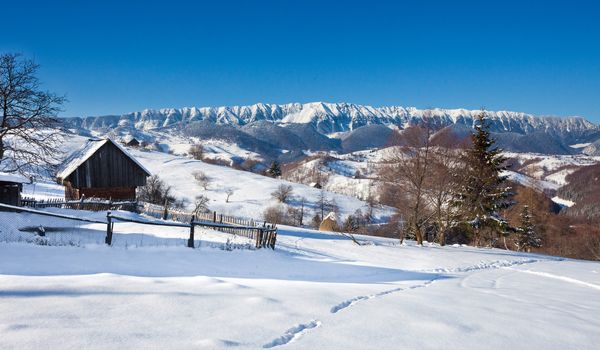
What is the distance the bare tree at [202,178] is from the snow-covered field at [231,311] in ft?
257

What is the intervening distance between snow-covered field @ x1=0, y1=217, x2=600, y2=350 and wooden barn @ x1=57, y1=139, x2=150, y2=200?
24.7 m

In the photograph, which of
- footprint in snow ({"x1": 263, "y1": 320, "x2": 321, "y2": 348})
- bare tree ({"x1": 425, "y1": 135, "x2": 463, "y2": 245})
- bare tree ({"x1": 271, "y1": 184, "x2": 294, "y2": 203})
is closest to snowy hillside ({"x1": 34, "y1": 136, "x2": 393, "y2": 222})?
bare tree ({"x1": 271, "y1": 184, "x2": 294, "y2": 203})

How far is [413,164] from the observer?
2411 cm

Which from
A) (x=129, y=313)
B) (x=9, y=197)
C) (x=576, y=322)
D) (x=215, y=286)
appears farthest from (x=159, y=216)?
(x=576, y=322)

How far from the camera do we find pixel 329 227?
39.2 metres

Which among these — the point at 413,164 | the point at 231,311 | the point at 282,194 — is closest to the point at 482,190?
the point at 413,164

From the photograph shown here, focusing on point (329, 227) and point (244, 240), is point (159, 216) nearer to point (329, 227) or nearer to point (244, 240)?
point (244, 240)

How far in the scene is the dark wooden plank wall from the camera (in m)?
32.2

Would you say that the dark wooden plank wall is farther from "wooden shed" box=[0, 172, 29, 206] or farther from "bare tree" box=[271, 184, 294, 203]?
"bare tree" box=[271, 184, 294, 203]

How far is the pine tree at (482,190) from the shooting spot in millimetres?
29047

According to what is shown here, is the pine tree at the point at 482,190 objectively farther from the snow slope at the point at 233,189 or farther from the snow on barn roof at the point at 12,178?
the snow slope at the point at 233,189

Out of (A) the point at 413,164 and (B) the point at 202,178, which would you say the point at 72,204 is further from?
(B) the point at 202,178

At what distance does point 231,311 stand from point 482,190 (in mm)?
28594

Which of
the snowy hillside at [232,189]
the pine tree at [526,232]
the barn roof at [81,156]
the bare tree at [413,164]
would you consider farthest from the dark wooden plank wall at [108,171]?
the pine tree at [526,232]
